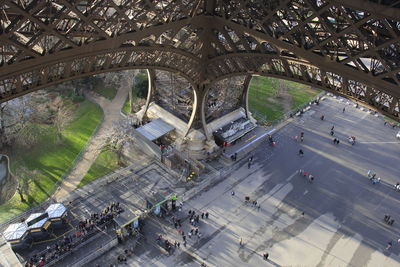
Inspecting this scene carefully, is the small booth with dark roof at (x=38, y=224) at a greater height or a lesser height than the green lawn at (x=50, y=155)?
lesser

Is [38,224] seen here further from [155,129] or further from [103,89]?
[103,89]

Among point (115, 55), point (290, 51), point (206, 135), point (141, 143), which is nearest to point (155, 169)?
point (141, 143)

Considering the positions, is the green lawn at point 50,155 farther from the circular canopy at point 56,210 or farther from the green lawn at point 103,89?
the green lawn at point 103,89

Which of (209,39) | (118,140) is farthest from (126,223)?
(209,39)

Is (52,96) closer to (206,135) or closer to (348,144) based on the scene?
(206,135)

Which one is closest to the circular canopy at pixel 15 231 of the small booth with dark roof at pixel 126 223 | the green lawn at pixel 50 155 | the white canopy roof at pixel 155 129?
the green lawn at pixel 50 155

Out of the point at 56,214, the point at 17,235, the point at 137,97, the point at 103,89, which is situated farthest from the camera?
the point at 103,89
